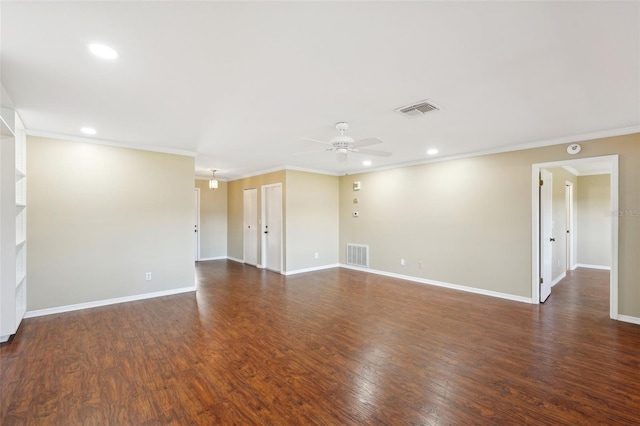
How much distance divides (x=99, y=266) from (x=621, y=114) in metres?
7.03

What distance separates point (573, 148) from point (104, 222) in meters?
6.98

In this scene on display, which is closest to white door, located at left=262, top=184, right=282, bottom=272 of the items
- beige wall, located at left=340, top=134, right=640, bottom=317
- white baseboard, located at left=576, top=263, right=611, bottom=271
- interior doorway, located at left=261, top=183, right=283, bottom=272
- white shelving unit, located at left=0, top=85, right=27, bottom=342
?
interior doorway, located at left=261, top=183, right=283, bottom=272

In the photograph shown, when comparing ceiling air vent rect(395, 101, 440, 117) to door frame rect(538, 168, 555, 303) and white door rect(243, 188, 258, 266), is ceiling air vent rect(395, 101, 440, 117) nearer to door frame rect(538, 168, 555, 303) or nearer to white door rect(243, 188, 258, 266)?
door frame rect(538, 168, 555, 303)

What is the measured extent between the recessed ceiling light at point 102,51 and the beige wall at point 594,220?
989cm

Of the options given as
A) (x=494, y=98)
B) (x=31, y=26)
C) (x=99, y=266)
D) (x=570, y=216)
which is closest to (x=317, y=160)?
(x=494, y=98)

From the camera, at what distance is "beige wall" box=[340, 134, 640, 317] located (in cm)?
374

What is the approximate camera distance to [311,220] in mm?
7133

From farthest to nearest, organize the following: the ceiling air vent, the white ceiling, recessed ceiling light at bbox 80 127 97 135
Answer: recessed ceiling light at bbox 80 127 97 135
the ceiling air vent
the white ceiling

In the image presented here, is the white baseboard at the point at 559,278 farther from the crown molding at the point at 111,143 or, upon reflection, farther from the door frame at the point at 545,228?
the crown molding at the point at 111,143

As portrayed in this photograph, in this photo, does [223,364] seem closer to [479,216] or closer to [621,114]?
[479,216]

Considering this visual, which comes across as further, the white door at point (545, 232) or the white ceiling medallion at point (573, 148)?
the white door at point (545, 232)

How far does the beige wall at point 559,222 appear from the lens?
217 inches

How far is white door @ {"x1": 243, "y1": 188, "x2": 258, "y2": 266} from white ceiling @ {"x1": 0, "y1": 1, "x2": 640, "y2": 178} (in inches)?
156

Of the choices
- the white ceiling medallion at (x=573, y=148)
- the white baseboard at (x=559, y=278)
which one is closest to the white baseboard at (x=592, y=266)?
the white baseboard at (x=559, y=278)
